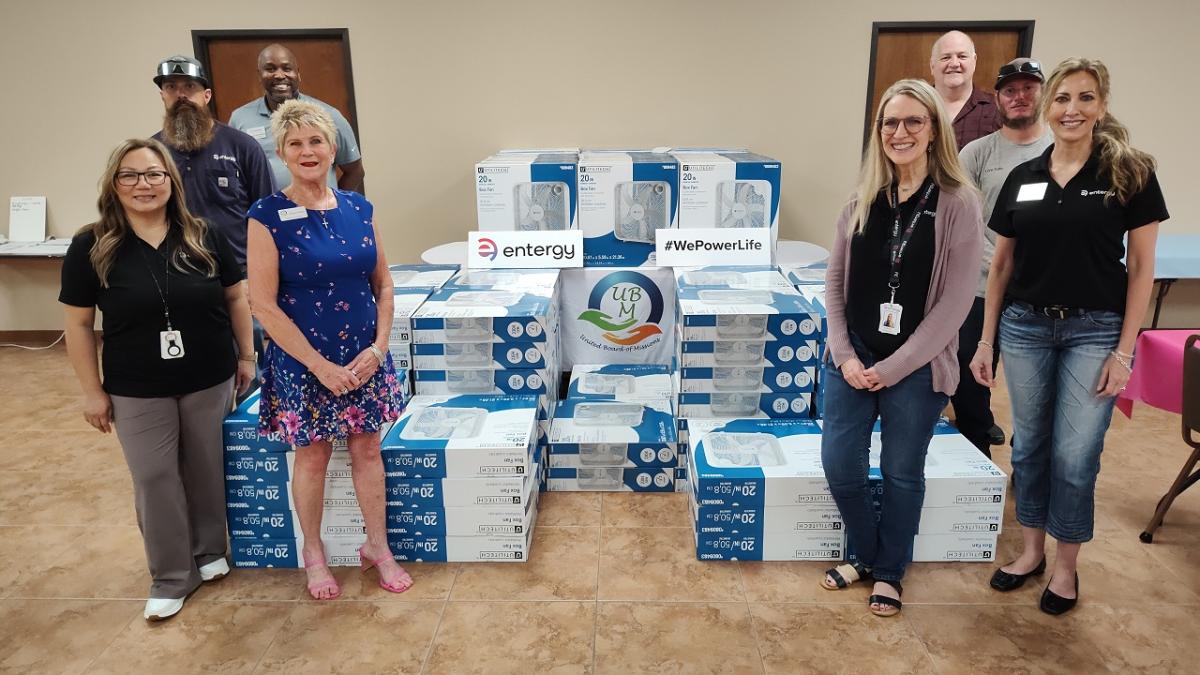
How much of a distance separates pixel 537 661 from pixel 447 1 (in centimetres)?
381

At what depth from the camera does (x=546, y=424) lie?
9.71ft

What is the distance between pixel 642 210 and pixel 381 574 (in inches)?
75.8

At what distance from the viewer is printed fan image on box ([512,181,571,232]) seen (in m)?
3.46

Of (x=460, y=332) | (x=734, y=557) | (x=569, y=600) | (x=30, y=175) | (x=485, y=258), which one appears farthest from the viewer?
(x=30, y=175)

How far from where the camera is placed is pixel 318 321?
207 cm

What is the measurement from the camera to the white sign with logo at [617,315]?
343cm

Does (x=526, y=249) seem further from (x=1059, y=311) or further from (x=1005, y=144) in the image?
(x=1059, y=311)

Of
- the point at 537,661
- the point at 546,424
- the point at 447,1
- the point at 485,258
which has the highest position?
the point at 447,1

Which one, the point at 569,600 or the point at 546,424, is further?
the point at 546,424

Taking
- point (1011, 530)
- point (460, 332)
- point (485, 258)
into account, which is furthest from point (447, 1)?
point (1011, 530)

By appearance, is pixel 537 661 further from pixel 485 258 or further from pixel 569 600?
pixel 485 258

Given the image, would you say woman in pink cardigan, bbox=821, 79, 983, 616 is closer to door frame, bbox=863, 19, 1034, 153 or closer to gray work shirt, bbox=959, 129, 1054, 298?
gray work shirt, bbox=959, 129, 1054, 298

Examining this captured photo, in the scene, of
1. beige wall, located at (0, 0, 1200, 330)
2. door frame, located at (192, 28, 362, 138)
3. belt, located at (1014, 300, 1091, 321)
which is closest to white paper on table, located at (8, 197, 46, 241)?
beige wall, located at (0, 0, 1200, 330)

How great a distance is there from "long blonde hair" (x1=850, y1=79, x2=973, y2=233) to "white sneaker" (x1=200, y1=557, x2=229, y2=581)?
2.16 m
